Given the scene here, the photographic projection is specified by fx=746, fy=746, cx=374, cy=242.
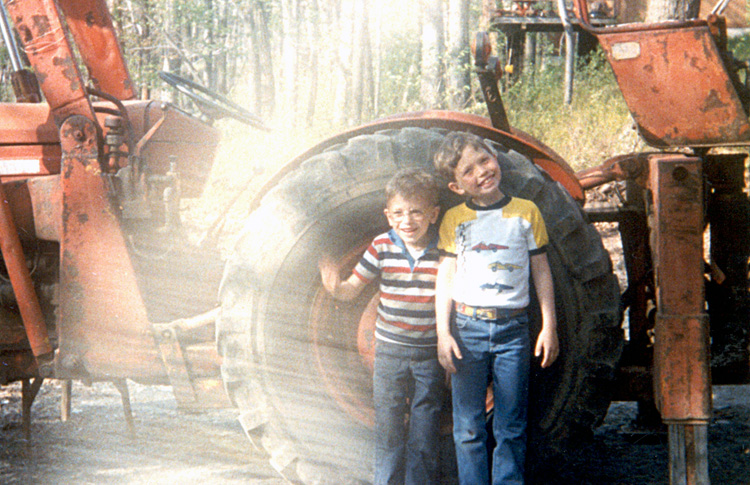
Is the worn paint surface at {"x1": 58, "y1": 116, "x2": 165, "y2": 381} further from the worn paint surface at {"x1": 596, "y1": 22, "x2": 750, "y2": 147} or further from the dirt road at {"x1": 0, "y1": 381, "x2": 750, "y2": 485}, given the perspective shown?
the worn paint surface at {"x1": 596, "y1": 22, "x2": 750, "y2": 147}

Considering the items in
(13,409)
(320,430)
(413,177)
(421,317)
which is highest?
(413,177)

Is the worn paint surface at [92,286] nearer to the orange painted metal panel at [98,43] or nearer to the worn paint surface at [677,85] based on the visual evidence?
the orange painted metal panel at [98,43]

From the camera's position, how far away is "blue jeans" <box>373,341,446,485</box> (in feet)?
8.49

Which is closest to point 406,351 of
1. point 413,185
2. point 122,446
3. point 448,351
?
point 448,351

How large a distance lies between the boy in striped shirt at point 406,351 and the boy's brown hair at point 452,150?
57 mm

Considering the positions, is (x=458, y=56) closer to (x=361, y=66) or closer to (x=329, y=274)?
(x=361, y=66)

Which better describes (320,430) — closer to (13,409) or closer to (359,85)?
(13,409)

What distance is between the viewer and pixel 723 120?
2789 mm

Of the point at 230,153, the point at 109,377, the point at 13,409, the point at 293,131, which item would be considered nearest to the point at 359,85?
the point at 293,131

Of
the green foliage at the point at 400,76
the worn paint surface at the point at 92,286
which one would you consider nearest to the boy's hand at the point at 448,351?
the worn paint surface at the point at 92,286

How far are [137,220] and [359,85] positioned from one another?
29.6ft

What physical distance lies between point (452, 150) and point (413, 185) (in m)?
0.18

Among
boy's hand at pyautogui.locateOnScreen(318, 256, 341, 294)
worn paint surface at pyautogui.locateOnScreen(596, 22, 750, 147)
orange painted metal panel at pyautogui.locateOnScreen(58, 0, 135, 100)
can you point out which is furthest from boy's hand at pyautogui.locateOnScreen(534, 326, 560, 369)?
orange painted metal panel at pyautogui.locateOnScreen(58, 0, 135, 100)

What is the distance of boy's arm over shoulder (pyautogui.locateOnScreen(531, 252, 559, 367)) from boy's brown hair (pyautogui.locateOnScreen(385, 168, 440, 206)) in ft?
1.35
